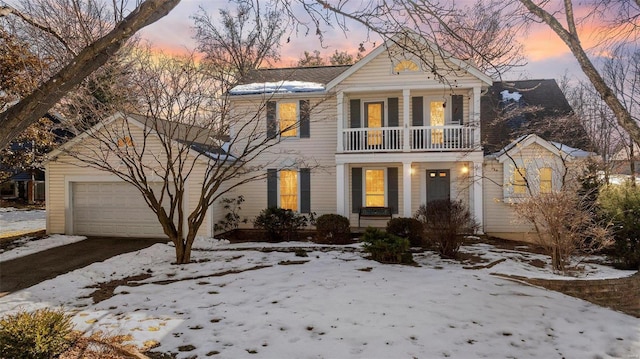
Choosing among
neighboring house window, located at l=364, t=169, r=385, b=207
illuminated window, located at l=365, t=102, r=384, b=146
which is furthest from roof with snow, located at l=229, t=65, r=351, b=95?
neighboring house window, located at l=364, t=169, r=385, b=207

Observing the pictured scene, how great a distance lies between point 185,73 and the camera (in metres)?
9.87

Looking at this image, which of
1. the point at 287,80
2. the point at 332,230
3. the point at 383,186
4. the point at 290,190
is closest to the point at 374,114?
the point at 383,186

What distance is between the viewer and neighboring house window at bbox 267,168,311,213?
15.2m

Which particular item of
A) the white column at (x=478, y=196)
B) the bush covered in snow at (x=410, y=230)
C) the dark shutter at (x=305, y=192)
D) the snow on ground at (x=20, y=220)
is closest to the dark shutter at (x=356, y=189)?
the dark shutter at (x=305, y=192)

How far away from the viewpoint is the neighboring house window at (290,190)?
1522cm

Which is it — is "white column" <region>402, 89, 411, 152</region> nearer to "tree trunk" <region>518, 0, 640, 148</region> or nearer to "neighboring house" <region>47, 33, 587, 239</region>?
"neighboring house" <region>47, 33, 587, 239</region>

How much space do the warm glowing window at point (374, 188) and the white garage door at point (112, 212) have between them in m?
7.57

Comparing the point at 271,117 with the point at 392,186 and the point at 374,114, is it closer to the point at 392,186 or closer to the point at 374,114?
the point at 374,114

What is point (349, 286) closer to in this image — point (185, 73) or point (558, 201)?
point (558, 201)

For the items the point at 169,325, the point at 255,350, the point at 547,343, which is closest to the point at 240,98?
the point at 169,325

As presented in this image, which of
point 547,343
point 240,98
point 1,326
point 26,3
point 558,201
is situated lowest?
point 547,343

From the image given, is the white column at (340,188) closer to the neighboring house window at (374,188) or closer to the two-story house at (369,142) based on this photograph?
the two-story house at (369,142)

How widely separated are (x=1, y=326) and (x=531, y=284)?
27.5 feet

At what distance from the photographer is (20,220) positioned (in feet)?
58.6
